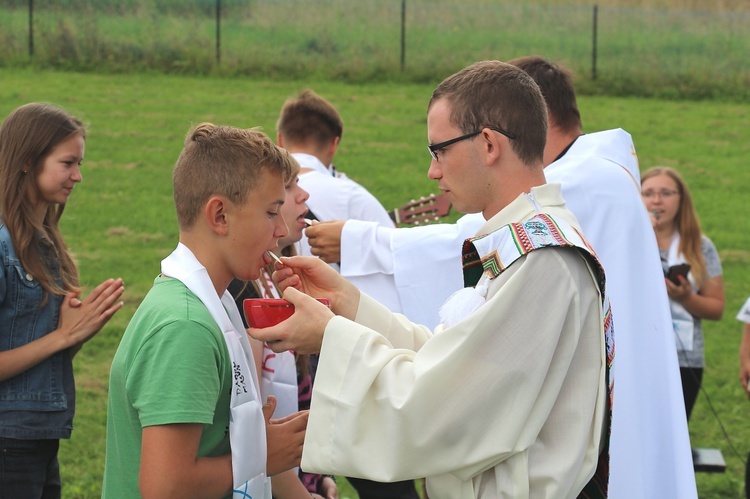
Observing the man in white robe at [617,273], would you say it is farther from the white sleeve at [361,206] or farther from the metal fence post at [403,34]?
the metal fence post at [403,34]

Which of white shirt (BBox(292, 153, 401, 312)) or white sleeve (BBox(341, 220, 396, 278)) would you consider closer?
white sleeve (BBox(341, 220, 396, 278))

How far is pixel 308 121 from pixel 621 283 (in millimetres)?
2534

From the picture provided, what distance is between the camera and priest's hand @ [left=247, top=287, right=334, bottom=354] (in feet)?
9.83

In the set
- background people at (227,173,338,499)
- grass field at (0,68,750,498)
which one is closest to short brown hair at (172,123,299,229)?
background people at (227,173,338,499)

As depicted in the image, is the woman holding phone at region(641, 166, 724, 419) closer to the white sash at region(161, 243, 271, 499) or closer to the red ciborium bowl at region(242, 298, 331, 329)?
the red ciborium bowl at region(242, 298, 331, 329)

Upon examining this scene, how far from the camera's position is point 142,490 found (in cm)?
275

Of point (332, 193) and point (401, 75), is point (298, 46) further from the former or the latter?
point (332, 193)

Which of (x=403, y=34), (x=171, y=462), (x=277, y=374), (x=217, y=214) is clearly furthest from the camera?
(x=403, y=34)

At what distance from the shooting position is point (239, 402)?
2.90m

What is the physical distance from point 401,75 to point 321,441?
657 inches

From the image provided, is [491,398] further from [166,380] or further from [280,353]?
[280,353]

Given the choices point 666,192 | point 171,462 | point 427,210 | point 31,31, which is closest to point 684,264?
point 666,192

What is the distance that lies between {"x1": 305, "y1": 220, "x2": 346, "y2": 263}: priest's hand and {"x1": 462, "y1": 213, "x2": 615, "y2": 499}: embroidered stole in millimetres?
1556

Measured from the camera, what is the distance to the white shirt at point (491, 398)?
108 inches
